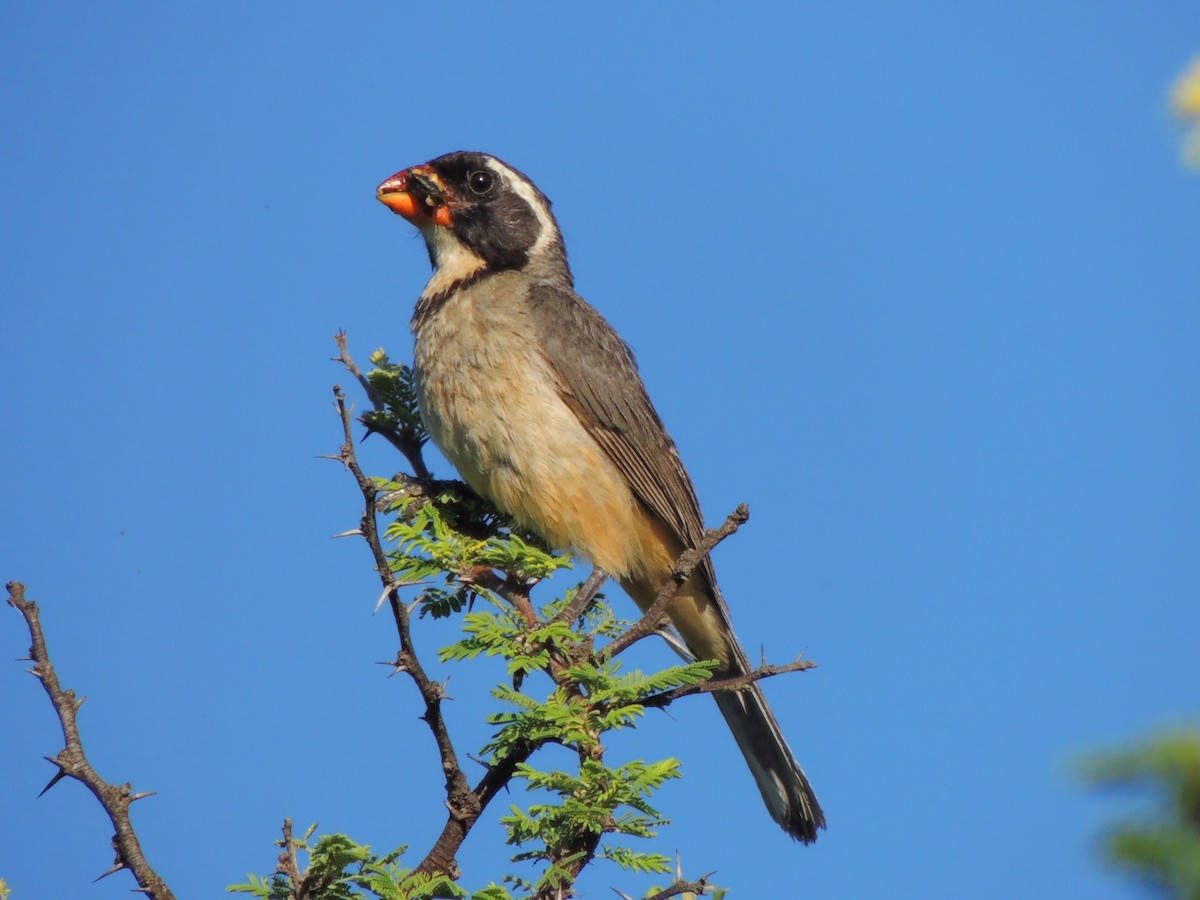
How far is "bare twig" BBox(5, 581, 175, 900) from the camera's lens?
3.53 metres

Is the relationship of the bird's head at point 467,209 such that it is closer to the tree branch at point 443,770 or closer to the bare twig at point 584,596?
the bare twig at point 584,596

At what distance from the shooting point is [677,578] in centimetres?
428

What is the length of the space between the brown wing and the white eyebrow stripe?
20.9 inches

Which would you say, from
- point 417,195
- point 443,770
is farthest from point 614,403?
point 443,770

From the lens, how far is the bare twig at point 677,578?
3.92 metres

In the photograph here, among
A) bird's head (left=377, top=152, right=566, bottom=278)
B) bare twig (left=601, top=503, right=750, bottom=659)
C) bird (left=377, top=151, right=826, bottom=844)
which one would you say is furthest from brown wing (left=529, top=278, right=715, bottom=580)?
bare twig (left=601, top=503, right=750, bottom=659)

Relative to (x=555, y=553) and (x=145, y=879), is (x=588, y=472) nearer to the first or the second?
(x=555, y=553)

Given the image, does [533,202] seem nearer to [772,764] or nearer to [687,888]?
[772,764]

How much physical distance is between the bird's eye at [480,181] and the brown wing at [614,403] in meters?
0.74

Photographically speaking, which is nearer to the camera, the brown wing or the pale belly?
the pale belly

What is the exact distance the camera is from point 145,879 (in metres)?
3.44

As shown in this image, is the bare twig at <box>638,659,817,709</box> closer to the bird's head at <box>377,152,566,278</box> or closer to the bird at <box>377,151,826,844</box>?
the bird at <box>377,151,826,844</box>

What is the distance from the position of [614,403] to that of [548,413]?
1.70 feet

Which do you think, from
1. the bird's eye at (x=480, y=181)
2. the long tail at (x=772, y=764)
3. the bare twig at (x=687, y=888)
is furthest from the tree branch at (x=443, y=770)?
the bird's eye at (x=480, y=181)
